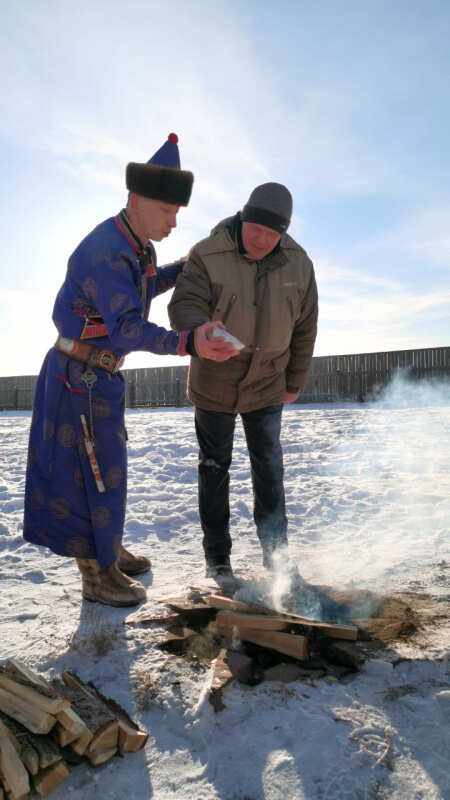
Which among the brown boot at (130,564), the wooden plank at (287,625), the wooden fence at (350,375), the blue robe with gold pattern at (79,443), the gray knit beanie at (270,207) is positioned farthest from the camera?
the wooden fence at (350,375)

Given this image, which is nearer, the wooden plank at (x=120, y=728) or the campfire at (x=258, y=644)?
the wooden plank at (x=120, y=728)

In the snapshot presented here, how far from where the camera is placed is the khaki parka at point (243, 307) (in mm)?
2943

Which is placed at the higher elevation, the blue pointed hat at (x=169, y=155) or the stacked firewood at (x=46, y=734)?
the blue pointed hat at (x=169, y=155)

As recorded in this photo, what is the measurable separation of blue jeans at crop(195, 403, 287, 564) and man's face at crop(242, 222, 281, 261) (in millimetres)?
881

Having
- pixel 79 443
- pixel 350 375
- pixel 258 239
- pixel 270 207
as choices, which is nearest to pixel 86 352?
pixel 79 443

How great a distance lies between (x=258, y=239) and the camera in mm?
2898

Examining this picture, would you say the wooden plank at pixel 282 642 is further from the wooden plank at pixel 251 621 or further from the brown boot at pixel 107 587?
the brown boot at pixel 107 587

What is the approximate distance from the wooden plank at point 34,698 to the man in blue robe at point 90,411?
954mm

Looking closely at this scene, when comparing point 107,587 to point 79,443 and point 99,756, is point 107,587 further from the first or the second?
point 99,756

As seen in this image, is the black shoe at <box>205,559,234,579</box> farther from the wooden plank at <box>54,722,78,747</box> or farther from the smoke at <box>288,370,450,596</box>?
the wooden plank at <box>54,722,78,747</box>

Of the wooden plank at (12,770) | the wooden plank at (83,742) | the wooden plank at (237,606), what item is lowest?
the wooden plank at (83,742)

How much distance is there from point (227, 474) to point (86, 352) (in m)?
1.13

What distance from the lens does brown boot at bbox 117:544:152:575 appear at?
3.24m

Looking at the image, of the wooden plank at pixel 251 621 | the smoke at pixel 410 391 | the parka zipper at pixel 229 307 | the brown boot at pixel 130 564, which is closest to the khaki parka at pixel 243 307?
the parka zipper at pixel 229 307
